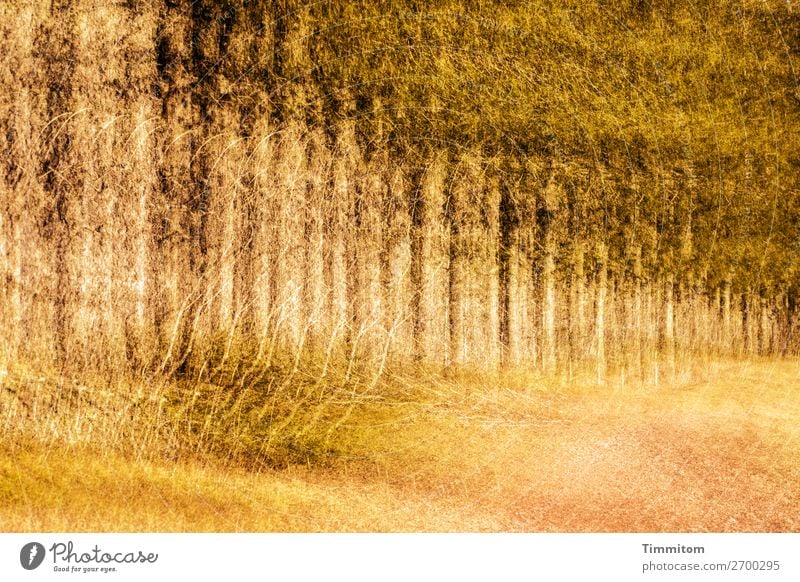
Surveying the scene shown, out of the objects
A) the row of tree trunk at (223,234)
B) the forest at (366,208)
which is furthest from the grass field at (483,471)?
the row of tree trunk at (223,234)

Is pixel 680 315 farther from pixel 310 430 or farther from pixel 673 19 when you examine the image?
pixel 310 430

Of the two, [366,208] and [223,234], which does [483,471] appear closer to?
[366,208]

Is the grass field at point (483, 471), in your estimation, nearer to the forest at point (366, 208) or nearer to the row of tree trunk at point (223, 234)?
the forest at point (366, 208)

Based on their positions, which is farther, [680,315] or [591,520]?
[680,315]

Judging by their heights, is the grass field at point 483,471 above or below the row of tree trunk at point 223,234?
below

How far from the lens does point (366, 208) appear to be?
6.05 feet

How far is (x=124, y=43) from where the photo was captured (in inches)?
72.2

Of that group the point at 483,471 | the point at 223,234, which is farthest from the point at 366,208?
the point at 483,471

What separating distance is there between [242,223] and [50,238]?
0.56 metres

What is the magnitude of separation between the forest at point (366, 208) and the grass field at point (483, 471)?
1.6 inches

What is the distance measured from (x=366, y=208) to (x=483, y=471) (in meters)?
0.84

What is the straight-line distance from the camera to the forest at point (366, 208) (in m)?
1.79

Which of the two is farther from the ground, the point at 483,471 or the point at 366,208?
the point at 366,208
